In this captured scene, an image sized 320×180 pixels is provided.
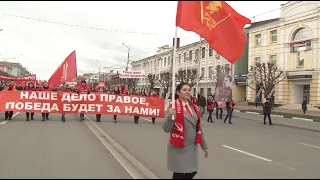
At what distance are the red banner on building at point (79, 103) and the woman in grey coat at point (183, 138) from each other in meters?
14.6

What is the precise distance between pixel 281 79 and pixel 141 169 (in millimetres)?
40301

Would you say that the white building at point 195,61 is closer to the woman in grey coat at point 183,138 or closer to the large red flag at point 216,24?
the large red flag at point 216,24

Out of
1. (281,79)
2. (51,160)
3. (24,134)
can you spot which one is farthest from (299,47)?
(51,160)

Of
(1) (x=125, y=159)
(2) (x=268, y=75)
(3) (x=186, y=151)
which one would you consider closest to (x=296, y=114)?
(2) (x=268, y=75)

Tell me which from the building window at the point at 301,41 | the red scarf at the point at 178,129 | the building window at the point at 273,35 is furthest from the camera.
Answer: the building window at the point at 273,35

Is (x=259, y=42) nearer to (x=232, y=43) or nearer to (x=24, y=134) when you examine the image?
(x=24, y=134)

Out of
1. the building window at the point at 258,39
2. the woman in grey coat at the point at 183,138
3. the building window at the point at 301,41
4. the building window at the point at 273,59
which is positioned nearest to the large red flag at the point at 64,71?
the woman in grey coat at the point at 183,138

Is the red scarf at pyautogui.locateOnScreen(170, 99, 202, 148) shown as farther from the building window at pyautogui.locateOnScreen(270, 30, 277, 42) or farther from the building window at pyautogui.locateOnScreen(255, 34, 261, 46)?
the building window at pyautogui.locateOnScreen(255, 34, 261, 46)

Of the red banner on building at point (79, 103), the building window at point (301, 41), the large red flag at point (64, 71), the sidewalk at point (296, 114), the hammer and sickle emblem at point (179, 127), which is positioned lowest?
the sidewalk at point (296, 114)

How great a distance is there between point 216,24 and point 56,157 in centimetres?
503

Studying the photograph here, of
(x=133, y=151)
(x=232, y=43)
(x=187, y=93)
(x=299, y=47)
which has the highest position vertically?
(x=299, y=47)

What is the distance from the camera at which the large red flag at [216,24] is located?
18.1ft

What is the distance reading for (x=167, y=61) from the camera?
8544 centimetres

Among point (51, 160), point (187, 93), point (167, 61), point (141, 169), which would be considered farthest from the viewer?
point (167, 61)
